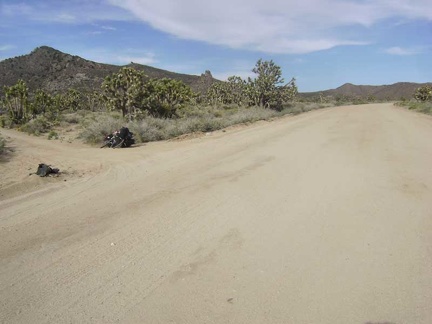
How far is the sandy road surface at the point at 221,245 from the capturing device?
11.6 feet

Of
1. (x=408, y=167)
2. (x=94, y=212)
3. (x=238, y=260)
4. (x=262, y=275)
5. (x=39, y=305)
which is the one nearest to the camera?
(x=39, y=305)

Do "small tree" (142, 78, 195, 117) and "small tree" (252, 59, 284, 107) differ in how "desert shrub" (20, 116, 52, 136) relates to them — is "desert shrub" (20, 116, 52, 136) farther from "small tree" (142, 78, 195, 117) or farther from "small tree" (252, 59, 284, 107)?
"small tree" (252, 59, 284, 107)

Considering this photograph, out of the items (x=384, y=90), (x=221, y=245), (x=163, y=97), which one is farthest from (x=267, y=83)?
(x=384, y=90)

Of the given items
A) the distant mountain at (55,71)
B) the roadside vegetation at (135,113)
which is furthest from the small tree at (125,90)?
the distant mountain at (55,71)

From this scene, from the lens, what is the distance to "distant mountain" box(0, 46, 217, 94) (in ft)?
267

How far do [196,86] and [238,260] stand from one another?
3717 inches

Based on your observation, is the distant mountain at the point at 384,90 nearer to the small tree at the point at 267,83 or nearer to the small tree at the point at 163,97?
the small tree at the point at 267,83

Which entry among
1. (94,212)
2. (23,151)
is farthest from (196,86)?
(94,212)

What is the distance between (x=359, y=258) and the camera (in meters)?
4.46

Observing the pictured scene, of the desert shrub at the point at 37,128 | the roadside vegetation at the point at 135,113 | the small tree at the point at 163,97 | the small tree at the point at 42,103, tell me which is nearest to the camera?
the roadside vegetation at the point at 135,113

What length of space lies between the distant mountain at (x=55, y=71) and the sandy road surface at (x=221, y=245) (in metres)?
74.7

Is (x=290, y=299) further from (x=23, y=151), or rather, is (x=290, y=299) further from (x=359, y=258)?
(x=23, y=151)

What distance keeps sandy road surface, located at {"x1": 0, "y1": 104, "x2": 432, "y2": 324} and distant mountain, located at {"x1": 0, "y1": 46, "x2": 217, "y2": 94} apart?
7466 cm

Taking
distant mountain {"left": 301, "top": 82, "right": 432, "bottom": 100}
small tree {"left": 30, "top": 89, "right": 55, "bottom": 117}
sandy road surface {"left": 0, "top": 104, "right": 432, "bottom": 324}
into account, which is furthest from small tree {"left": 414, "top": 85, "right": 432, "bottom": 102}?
sandy road surface {"left": 0, "top": 104, "right": 432, "bottom": 324}
